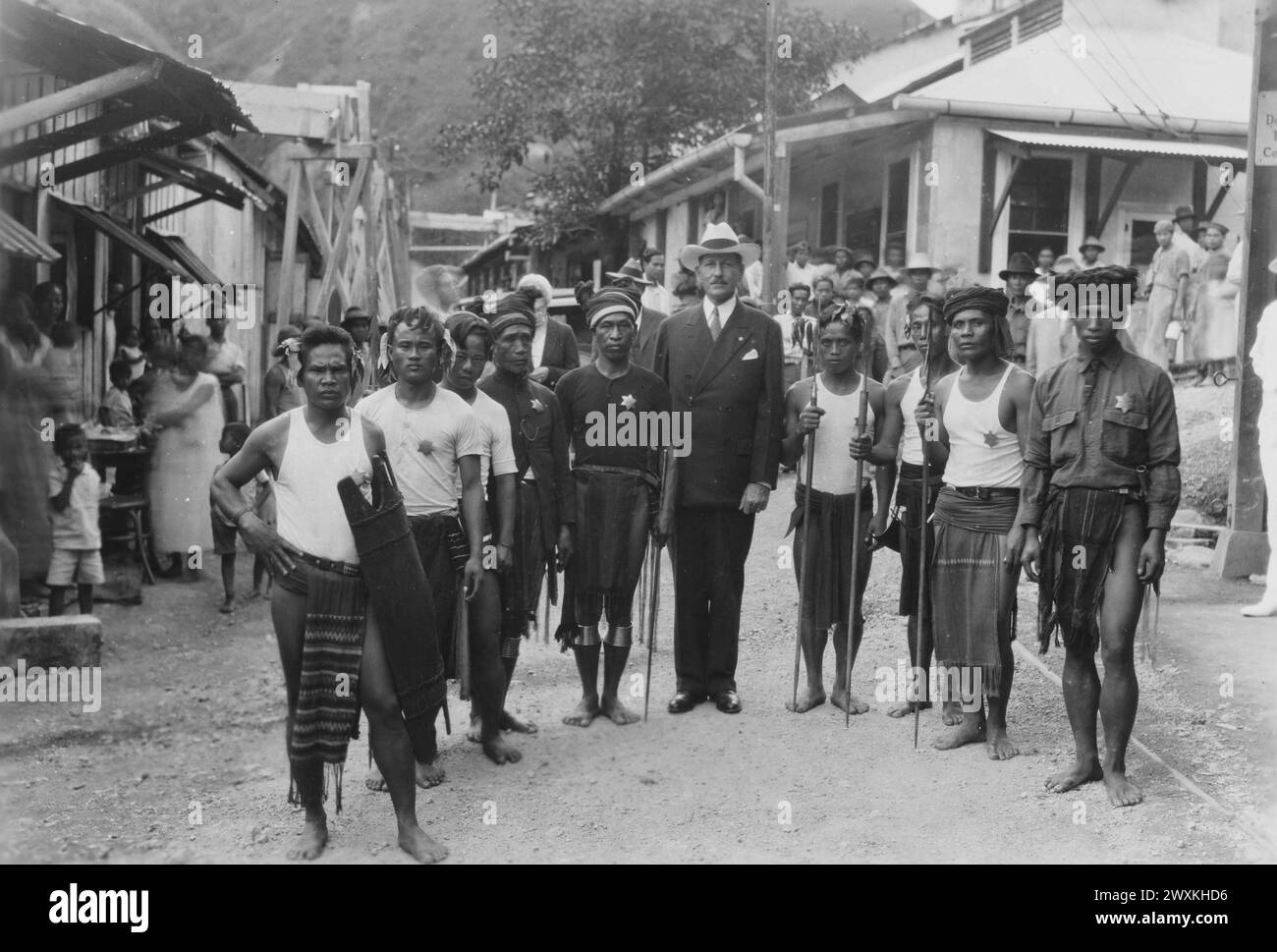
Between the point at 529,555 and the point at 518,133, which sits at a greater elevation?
the point at 518,133

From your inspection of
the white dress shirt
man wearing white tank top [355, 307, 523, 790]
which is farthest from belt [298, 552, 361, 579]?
the white dress shirt

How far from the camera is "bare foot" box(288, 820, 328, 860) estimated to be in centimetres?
471

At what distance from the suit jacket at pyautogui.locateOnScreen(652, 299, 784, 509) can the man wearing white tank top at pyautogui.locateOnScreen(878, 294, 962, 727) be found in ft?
1.77

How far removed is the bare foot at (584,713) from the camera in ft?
21.0

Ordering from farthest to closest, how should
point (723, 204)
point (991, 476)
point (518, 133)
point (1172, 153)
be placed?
point (518, 133) → point (723, 204) → point (1172, 153) → point (991, 476)

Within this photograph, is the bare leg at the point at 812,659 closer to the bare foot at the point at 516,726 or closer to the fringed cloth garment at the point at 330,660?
the bare foot at the point at 516,726

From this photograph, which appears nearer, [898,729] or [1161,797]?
[1161,797]

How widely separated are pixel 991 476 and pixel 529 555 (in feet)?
6.62

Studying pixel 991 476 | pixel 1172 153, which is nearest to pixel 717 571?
pixel 991 476

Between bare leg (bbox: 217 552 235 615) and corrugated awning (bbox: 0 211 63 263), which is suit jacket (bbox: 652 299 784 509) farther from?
bare leg (bbox: 217 552 235 615)

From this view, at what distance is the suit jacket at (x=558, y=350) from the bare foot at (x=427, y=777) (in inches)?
137

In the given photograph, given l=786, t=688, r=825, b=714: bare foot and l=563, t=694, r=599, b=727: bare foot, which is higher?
l=786, t=688, r=825, b=714: bare foot
